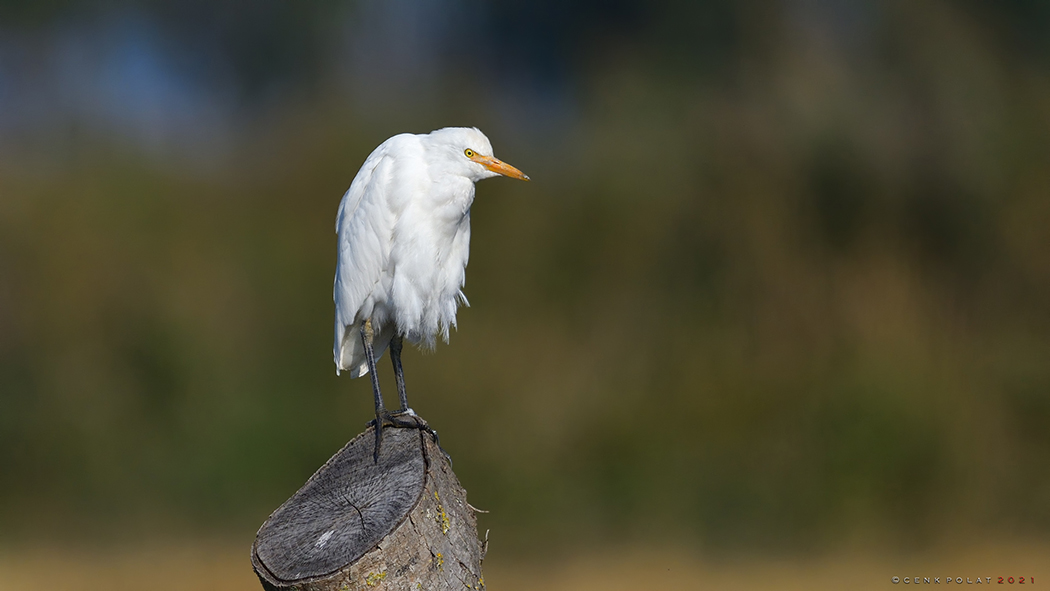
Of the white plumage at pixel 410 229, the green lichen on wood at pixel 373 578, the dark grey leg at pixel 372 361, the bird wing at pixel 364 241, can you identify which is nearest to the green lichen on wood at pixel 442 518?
the green lichen on wood at pixel 373 578

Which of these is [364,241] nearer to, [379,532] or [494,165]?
[494,165]

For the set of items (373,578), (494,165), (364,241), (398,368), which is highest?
(494,165)

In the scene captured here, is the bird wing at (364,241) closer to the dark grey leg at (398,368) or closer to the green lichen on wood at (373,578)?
the dark grey leg at (398,368)

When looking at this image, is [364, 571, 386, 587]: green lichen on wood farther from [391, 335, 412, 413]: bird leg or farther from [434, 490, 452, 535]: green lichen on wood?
[391, 335, 412, 413]: bird leg

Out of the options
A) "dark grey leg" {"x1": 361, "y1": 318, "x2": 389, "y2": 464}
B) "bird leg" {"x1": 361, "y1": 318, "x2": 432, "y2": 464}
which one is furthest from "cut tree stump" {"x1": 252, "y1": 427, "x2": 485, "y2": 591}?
"dark grey leg" {"x1": 361, "y1": 318, "x2": 389, "y2": 464}

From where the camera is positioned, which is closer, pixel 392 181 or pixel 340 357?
pixel 392 181

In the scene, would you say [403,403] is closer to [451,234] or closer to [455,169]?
[451,234]

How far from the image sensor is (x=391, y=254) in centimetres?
211

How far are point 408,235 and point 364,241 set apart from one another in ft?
0.45

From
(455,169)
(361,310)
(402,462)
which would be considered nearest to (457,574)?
(402,462)

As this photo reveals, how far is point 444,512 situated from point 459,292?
0.91 m

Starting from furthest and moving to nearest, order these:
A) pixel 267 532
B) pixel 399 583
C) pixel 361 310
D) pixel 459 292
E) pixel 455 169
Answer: pixel 459 292, pixel 361 310, pixel 455 169, pixel 267 532, pixel 399 583

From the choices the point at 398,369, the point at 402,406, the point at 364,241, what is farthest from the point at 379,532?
the point at 364,241

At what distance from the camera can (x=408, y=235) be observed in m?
2.08
